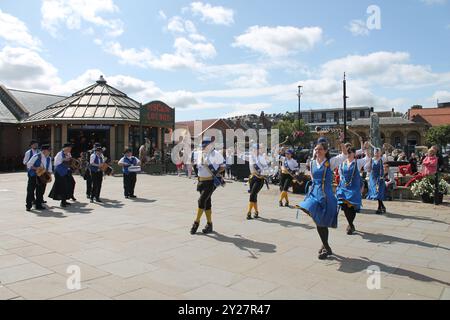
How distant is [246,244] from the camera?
6320 mm

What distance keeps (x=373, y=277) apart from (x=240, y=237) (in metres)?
2.73

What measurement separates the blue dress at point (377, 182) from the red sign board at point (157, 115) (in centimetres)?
1705

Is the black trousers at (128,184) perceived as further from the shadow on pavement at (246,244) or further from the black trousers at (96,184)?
the shadow on pavement at (246,244)

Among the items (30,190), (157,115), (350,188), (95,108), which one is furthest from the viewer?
(95,108)

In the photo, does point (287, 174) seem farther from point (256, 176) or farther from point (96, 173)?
point (96, 173)

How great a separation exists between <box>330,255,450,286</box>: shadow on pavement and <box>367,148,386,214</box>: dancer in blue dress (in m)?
4.26

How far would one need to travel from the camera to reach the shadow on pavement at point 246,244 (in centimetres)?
595

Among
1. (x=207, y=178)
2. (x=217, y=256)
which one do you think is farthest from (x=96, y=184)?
(x=217, y=256)

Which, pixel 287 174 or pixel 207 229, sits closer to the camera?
pixel 207 229

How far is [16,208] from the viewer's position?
9.98 meters

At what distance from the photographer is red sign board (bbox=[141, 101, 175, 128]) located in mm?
24078

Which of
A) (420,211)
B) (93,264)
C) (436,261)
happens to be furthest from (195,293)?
(420,211)

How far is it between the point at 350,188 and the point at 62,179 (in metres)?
7.70
